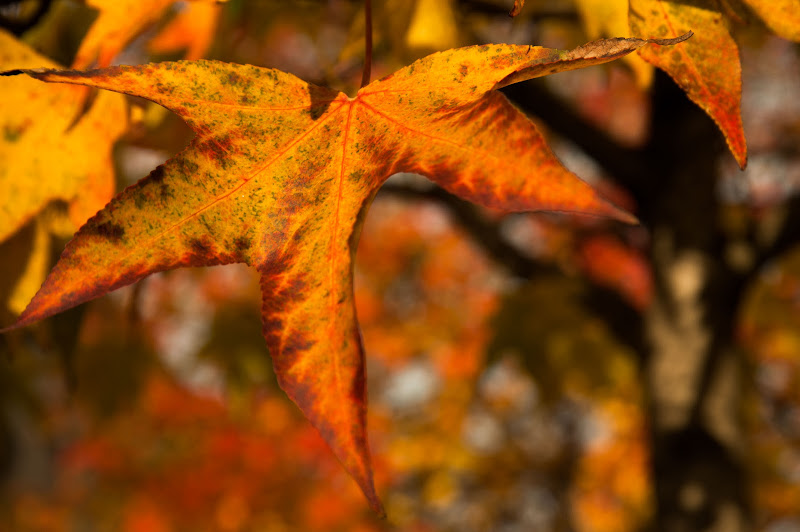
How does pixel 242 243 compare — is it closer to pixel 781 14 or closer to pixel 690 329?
pixel 781 14

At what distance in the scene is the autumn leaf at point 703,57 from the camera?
0.35 meters

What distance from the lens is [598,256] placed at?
3.76 meters

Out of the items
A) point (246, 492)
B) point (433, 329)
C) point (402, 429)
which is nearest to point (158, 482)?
point (246, 492)

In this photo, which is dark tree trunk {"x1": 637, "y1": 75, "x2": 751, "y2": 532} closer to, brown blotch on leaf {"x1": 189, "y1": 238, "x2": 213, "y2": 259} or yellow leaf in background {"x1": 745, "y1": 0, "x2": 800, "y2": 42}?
yellow leaf in background {"x1": 745, "y1": 0, "x2": 800, "y2": 42}

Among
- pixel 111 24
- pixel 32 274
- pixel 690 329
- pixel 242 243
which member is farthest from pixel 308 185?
pixel 690 329

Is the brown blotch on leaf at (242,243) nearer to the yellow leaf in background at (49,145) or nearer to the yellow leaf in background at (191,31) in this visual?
the yellow leaf in background at (49,145)

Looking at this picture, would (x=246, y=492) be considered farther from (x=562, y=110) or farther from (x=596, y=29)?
(x=596, y=29)

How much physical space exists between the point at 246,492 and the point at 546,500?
89.4 inches

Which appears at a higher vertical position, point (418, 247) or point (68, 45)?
point (68, 45)

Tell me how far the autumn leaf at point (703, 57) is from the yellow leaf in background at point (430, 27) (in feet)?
0.63

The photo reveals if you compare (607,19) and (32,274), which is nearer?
(607,19)

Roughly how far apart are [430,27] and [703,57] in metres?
0.24

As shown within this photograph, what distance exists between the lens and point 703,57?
1.17ft

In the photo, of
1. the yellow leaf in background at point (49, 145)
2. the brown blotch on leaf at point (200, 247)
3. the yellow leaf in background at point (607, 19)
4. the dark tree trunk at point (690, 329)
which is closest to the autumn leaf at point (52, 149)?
the yellow leaf in background at point (49, 145)
